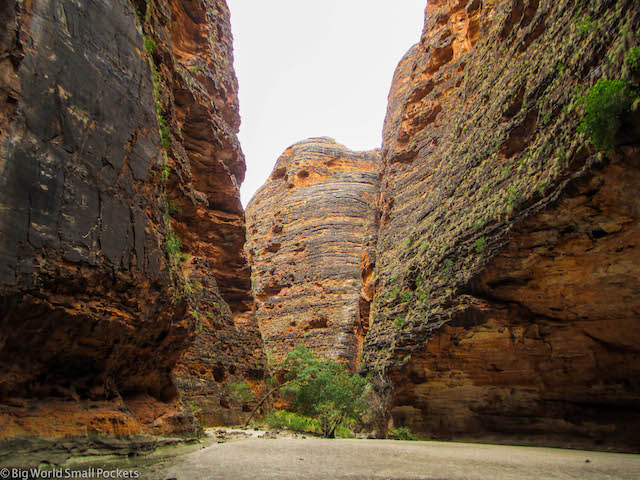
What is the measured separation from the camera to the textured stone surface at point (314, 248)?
30.2 m

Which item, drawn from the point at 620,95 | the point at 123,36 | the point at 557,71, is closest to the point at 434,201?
the point at 557,71

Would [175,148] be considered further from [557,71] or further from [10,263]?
[557,71]

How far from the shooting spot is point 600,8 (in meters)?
8.19

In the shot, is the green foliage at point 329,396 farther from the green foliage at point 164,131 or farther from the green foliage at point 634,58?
the green foliage at point 634,58

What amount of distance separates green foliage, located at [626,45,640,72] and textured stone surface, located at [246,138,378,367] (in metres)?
22.7

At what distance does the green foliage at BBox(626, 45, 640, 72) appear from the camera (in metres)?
6.34

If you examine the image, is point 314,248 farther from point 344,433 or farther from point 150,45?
point 150,45

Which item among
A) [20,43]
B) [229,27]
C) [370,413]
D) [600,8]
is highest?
[229,27]

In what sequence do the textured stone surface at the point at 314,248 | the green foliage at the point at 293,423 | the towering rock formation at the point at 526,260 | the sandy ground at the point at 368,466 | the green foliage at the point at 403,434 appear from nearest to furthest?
1. the sandy ground at the point at 368,466
2. the towering rock formation at the point at 526,260
3. the green foliage at the point at 403,434
4. the green foliage at the point at 293,423
5. the textured stone surface at the point at 314,248

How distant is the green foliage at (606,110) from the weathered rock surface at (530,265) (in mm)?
242

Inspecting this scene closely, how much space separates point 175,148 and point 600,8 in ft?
37.6

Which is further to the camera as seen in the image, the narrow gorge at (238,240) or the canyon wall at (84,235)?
the narrow gorge at (238,240)

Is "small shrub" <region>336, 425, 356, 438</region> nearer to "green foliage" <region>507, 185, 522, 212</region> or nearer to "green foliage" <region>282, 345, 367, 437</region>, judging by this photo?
"green foliage" <region>282, 345, 367, 437</region>

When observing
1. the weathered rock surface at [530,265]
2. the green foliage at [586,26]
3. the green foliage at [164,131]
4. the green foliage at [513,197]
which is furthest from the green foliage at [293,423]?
the green foliage at [586,26]
